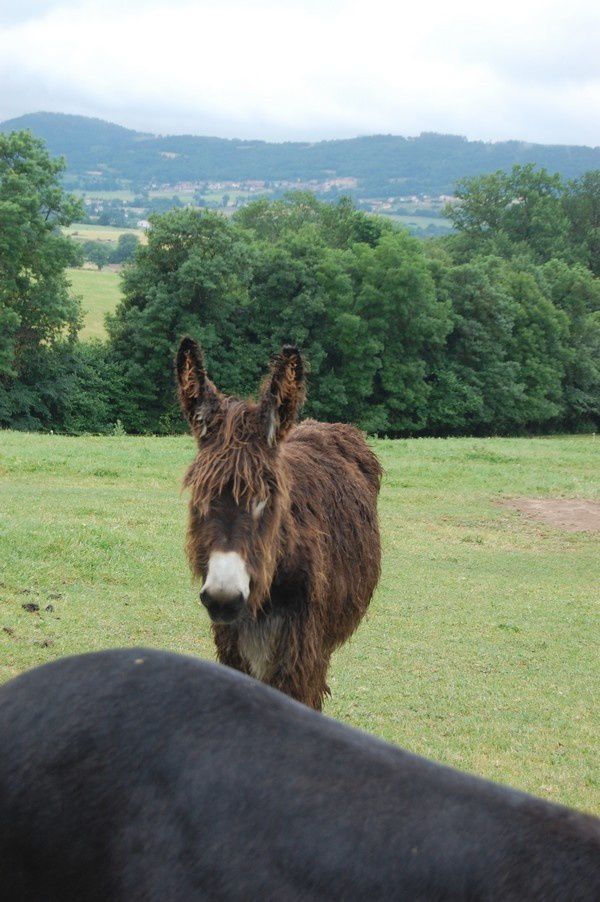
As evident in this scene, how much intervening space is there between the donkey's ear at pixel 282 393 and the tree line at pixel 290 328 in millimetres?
35518

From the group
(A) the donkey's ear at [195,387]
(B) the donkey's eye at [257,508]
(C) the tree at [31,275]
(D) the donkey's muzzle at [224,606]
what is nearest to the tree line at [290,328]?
(C) the tree at [31,275]

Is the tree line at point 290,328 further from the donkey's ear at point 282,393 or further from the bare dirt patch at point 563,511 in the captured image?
the donkey's ear at point 282,393

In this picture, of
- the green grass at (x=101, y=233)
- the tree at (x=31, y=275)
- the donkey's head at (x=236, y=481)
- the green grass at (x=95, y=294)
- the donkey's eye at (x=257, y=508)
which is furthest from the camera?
the green grass at (x=101, y=233)

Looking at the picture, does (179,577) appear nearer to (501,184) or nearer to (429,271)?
(429,271)

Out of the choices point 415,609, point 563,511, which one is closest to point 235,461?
point 415,609

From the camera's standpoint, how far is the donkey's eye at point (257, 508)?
4.81 meters

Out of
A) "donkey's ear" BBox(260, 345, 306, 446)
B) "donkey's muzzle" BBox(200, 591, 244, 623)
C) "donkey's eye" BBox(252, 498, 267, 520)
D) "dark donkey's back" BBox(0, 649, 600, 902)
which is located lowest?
"donkey's muzzle" BBox(200, 591, 244, 623)

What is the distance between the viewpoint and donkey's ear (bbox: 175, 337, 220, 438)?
16.8 feet

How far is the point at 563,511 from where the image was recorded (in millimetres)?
20969

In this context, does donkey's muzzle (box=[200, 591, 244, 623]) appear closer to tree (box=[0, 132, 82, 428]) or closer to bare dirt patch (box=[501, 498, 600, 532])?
bare dirt patch (box=[501, 498, 600, 532])

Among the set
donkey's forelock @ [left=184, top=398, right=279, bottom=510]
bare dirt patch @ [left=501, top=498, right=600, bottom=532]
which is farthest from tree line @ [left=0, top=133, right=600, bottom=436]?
donkey's forelock @ [left=184, top=398, right=279, bottom=510]

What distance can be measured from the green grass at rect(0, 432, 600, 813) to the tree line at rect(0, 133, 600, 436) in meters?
23.5

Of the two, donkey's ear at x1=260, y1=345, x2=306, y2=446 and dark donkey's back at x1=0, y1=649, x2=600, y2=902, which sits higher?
donkey's ear at x1=260, y1=345, x2=306, y2=446

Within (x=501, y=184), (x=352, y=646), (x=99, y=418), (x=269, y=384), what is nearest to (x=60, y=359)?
(x=99, y=418)
